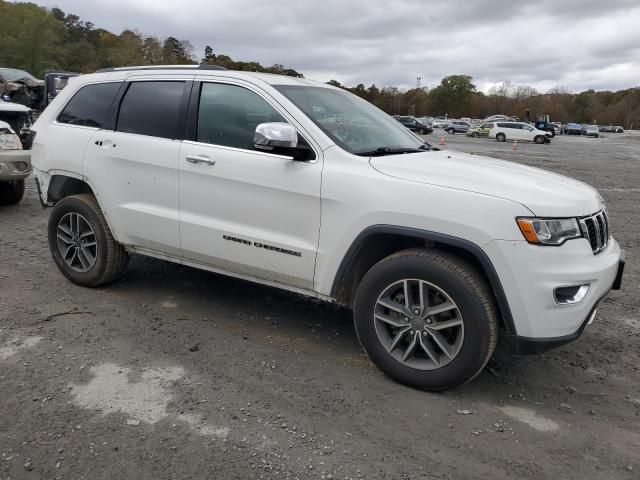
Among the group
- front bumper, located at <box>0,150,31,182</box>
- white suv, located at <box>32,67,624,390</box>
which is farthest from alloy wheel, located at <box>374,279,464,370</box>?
front bumper, located at <box>0,150,31,182</box>

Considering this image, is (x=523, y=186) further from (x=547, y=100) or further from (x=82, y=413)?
(x=547, y=100)

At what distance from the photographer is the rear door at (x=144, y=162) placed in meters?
4.04

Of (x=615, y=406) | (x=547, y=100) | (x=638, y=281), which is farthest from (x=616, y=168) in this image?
(x=547, y=100)

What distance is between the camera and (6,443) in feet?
8.67

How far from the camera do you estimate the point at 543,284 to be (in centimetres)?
286

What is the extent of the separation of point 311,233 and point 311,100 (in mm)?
1046

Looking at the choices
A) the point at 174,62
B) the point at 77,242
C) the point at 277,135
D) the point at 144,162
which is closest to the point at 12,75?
the point at 77,242

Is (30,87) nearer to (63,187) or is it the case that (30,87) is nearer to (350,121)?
(63,187)

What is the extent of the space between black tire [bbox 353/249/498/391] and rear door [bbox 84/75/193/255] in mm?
1608

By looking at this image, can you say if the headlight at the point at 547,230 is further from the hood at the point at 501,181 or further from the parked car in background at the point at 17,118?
the parked car in background at the point at 17,118

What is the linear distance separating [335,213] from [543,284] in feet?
4.11

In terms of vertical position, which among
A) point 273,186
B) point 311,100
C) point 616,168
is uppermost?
point 311,100

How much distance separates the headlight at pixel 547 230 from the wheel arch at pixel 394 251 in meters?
0.25

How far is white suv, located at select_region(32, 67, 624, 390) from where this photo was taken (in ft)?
9.69
